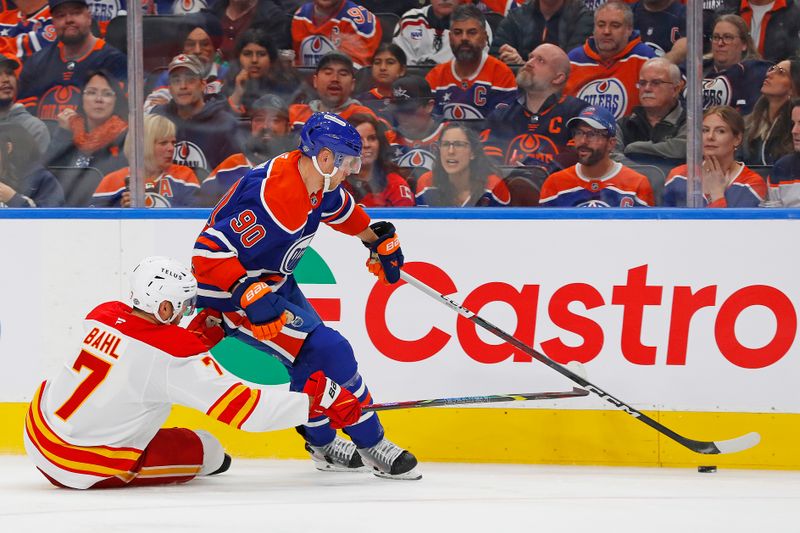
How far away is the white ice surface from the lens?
284 cm

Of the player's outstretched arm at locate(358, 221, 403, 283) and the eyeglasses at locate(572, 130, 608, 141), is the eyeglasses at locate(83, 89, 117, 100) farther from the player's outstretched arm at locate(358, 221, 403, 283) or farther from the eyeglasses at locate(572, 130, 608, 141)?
the eyeglasses at locate(572, 130, 608, 141)

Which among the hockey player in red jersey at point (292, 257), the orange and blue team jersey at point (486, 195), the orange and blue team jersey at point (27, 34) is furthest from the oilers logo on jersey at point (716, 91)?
the orange and blue team jersey at point (27, 34)

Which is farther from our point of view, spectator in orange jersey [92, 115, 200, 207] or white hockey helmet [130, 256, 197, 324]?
spectator in orange jersey [92, 115, 200, 207]

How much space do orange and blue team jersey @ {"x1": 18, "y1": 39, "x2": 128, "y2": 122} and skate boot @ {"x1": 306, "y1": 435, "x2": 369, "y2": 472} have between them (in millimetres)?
1914

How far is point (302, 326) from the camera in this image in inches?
141

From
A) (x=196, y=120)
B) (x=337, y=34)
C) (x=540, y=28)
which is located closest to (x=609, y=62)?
(x=540, y=28)

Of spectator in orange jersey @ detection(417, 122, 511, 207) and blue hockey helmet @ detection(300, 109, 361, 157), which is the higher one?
blue hockey helmet @ detection(300, 109, 361, 157)

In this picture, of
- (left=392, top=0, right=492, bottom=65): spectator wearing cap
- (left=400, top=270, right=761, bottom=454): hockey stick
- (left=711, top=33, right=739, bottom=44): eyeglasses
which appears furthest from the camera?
(left=392, top=0, right=492, bottom=65): spectator wearing cap

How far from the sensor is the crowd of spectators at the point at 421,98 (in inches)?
169

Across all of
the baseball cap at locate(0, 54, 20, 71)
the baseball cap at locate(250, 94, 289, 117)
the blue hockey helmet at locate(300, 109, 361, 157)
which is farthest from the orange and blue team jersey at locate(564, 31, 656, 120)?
the baseball cap at locate(0, 54, 20, 71)

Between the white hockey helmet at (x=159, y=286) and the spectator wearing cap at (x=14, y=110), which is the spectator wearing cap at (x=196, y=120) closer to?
the spectator wearing cap at (x=14, y=110)

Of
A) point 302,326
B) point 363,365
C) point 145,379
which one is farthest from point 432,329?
point 145,379

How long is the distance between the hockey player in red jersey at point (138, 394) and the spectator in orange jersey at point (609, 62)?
1.94 m

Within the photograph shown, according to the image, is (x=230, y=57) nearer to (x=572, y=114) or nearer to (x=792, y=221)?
(x=572, y=114)
